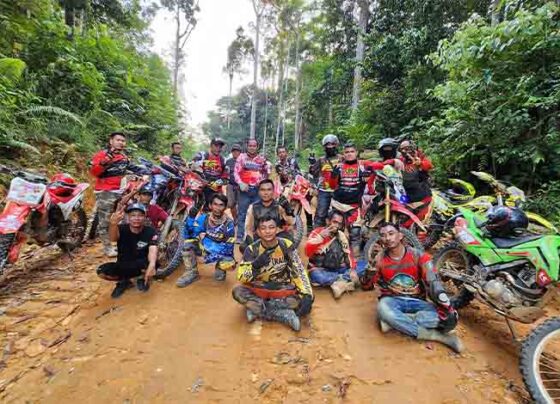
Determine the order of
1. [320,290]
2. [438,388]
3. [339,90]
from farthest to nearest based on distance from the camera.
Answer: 1. [339,90]
2. [320,290]
3. [438,388]

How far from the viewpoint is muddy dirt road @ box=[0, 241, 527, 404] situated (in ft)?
7.07

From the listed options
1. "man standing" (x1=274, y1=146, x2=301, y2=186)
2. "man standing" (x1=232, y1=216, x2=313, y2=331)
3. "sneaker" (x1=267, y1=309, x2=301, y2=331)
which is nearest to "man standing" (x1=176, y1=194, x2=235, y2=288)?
"man standing" (x1=232, y1=216, x2=313, y2=331)

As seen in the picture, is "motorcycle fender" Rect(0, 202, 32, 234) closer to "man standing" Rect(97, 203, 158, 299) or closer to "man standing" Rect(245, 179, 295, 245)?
"man standing" Rect(97, 203, 158, 299)

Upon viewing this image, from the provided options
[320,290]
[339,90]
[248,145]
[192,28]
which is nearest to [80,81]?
[248,145]

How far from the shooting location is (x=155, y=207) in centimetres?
431

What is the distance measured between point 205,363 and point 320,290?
1.70 meters

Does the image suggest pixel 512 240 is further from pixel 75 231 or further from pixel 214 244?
pixel 75 231

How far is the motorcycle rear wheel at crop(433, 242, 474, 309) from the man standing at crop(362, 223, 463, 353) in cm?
48

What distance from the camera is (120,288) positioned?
A: 140 inches

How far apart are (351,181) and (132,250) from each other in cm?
296

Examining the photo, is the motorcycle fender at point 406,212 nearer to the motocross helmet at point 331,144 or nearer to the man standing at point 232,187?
the motocross helmet at point 331,144

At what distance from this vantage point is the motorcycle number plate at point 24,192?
10.8ft

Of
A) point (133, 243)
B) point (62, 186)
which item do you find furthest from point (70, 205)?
point (133, 243)

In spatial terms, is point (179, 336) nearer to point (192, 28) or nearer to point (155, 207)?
point (155, 207)
